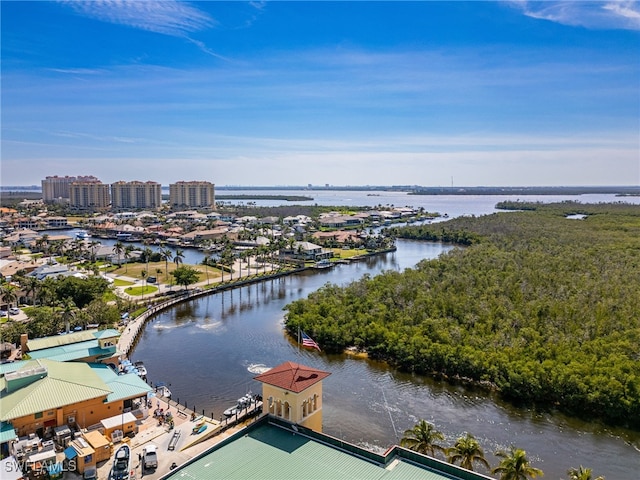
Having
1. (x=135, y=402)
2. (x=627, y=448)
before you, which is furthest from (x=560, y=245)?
(x=135, y=402)

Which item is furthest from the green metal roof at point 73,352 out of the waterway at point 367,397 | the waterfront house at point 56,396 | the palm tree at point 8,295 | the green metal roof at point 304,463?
the palm tree at point 8,295

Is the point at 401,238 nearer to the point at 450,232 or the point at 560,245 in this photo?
the point at 450,232

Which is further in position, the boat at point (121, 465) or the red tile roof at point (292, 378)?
the boat at point (121, 465)

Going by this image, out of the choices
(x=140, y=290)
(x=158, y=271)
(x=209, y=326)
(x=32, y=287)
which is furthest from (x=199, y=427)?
(x=158, y=271)

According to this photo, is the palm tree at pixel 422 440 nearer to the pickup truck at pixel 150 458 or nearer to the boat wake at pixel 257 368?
the pickup truck at pixel 150 458

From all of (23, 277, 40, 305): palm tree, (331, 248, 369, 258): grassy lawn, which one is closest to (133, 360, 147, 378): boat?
(23, 277, 40, 305): palm tree

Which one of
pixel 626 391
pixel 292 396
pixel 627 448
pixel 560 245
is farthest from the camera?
pixel 560 245

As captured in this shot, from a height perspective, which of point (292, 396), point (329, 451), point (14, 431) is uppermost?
point (292, 396)
